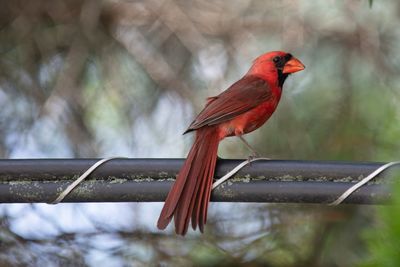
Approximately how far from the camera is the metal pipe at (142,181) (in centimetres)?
163

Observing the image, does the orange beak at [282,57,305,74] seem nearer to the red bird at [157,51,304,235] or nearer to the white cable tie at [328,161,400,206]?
the red bird at [157,51,304,235]

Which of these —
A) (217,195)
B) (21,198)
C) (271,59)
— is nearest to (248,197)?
(217,195)

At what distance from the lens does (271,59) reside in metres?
3.26

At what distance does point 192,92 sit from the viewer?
368 cm

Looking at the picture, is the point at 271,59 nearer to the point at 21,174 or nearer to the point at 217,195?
the point at 217,195

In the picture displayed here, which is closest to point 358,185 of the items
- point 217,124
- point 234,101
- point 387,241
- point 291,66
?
point 387,241

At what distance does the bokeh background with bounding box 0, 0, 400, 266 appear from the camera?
3.43 m

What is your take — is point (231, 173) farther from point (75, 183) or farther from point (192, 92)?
point (192, 92)

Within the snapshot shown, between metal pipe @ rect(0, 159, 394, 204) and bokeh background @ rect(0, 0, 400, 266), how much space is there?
65.5 inches

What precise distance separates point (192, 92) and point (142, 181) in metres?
2.04

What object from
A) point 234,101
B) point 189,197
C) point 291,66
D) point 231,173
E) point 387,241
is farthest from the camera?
point 291,66

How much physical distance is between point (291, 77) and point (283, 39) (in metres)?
0.21

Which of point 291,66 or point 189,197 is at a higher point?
point 291,66

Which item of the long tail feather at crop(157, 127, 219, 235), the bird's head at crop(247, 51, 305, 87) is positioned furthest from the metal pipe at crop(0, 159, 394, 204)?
the bird's head at crop(247, 51, 305, 87)
